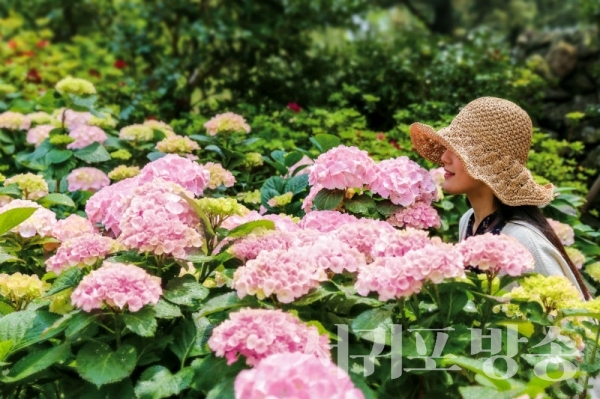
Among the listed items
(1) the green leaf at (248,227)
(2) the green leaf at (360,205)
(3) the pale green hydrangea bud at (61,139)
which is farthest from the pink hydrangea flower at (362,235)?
(3) the pale green hydrangea bud at (61,139)

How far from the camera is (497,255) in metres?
1.79

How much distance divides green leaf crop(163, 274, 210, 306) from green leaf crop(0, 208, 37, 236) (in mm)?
510

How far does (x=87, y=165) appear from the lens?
13.0 feet

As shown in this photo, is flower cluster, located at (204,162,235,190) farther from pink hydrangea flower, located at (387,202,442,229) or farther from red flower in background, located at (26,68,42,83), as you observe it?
red flower in background, located at (26,68,42,83)

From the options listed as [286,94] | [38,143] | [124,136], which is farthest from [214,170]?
[286,94]

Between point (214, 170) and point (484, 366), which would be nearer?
point (484, 366)

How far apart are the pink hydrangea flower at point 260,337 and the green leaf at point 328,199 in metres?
1.01

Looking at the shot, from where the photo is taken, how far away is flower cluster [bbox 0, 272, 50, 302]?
2145 millimetres

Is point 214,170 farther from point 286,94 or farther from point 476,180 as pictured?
point 286,94

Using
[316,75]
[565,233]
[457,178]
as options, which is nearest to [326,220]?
[457,178]

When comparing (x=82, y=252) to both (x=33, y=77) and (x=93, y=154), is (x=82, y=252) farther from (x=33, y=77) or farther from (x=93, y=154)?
(x=33, y=77)

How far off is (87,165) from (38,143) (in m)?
0.26

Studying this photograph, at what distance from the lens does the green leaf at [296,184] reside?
313 centimetres

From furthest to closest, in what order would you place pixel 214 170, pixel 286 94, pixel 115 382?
1. pixel 286 94
2. pixel 214 170
3. pixel 115 382
